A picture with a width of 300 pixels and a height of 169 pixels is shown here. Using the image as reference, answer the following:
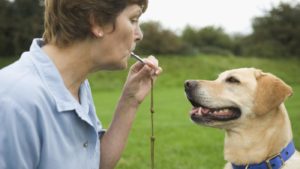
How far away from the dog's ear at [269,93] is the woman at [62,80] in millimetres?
1488

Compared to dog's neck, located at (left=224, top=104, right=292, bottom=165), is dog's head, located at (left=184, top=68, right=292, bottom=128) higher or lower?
higher

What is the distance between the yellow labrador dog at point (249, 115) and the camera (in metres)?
3.64

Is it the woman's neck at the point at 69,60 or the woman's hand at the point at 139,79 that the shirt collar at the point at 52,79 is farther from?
the woman's hand at the point at 139,79

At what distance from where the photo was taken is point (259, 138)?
3812mm

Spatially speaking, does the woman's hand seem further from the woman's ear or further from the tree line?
the tree line

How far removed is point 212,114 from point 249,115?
312 millimetres

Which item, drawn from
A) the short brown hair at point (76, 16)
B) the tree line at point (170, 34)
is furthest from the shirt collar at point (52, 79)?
the tree line at point (170, 34)

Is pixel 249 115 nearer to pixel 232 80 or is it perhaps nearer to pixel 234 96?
pixel 234 96

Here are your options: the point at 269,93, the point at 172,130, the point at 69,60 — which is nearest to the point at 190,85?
the point at 269,93

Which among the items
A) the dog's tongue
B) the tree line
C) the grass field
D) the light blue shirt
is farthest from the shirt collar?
the tree line

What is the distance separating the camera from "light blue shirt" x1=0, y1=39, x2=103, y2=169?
223cm

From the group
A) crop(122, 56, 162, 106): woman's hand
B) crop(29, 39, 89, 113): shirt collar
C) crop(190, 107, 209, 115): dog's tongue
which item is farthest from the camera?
crop(190, 107, 209, 115): dog's tongue

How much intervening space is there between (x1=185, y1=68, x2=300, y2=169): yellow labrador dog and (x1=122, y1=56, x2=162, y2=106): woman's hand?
0.96m

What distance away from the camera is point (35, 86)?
2326mm
